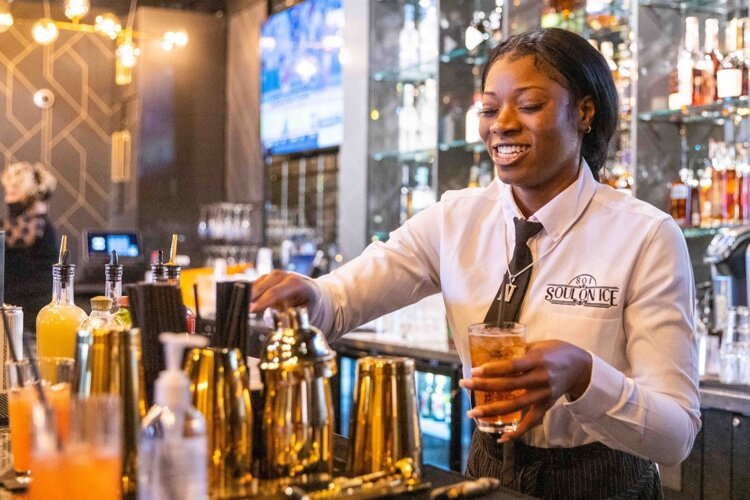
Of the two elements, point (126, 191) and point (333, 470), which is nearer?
point (333, 470)

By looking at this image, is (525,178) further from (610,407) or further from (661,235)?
(610,407)

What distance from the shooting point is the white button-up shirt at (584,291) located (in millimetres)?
1576

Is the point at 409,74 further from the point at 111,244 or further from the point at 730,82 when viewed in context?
the point at 730,82

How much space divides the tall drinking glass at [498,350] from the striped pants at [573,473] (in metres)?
0.28

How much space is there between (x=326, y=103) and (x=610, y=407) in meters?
4.88

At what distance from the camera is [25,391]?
1336 mm

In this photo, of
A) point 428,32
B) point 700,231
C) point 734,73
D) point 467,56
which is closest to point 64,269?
point 734,73

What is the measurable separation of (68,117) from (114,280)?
23.7 feet

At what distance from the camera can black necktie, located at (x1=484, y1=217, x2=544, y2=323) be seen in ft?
5.93

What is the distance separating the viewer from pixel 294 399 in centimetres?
123

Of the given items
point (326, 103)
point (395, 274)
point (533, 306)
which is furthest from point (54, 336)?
point (326, 103)

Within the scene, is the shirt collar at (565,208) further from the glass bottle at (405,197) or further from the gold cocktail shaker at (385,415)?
the glass bottle at (405,197)

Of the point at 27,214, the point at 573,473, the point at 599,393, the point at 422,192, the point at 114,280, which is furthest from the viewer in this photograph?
the point at 27,214

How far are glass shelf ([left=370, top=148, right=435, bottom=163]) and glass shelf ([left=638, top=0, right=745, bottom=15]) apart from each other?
4.67 feet
